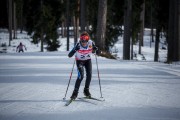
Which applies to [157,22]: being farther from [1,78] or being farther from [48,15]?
[1,78]

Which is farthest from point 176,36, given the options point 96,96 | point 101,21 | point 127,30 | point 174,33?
point 96,96

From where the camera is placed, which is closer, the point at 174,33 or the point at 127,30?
the point at 174,33

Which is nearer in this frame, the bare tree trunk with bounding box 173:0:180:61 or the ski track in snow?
the ski track in snow

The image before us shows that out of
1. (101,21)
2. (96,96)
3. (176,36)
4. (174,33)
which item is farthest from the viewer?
(101,21)

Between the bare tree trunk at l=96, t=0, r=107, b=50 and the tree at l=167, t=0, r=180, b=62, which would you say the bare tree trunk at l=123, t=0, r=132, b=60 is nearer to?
the bare tree trunk at l=96, t=0, r=107, b=50

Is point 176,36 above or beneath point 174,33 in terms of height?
beneath

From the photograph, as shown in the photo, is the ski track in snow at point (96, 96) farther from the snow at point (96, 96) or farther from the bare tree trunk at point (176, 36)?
the bare tree trunk at point (176, 36)

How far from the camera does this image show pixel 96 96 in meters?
8.87

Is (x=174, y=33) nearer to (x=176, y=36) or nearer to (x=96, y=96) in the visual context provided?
(x=176, y=36)

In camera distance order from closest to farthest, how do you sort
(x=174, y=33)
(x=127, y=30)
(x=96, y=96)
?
(x=96, y=96), (x=174, y=33), (x=127, y=30)

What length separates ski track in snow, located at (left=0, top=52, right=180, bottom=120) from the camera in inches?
268

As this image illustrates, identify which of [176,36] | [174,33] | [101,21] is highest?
[101,21]

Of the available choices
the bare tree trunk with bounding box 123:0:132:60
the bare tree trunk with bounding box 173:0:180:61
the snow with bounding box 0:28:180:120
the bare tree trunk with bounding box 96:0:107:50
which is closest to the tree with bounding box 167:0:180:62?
the bare tree trunk with bounding box 173:0:180:61

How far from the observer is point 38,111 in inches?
278
